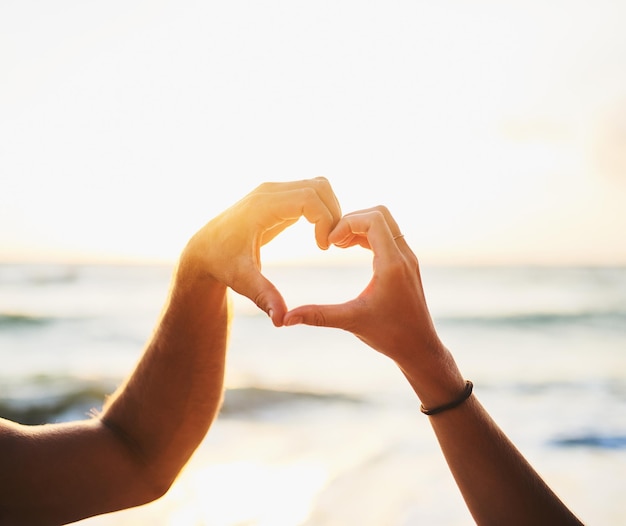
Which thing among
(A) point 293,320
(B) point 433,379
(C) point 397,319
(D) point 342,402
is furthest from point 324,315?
(D) point 342,402

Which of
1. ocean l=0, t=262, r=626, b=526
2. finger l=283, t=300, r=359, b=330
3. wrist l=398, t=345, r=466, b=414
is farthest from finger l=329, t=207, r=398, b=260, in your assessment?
ocean l=0, t=262, r=626, b=526

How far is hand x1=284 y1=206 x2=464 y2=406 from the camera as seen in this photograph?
149cm

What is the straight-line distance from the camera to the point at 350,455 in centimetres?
627

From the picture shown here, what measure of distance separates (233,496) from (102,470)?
338 centimetres

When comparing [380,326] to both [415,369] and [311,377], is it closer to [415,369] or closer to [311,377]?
[415,369]

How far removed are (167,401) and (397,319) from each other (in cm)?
82

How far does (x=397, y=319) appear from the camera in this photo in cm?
150

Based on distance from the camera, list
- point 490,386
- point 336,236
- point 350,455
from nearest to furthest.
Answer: point 336,236
point 350,455
point 490,386

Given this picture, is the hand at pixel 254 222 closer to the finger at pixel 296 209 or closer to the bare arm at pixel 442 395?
the finger at pixel 296 209

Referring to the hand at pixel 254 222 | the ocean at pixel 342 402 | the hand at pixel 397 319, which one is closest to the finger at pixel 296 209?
the hand at pixel 254 222

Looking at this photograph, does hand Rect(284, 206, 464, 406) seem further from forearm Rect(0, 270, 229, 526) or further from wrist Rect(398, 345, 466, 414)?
forearm Rect(0, 270, 229, 526)

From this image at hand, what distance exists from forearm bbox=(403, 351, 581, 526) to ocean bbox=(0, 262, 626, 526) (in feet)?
10.9

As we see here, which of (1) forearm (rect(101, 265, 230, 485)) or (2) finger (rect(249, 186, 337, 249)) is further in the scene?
(1) forearm (rect(101, 265, 230, 485))

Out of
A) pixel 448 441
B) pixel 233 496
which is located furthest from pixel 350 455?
pixel 448 441
